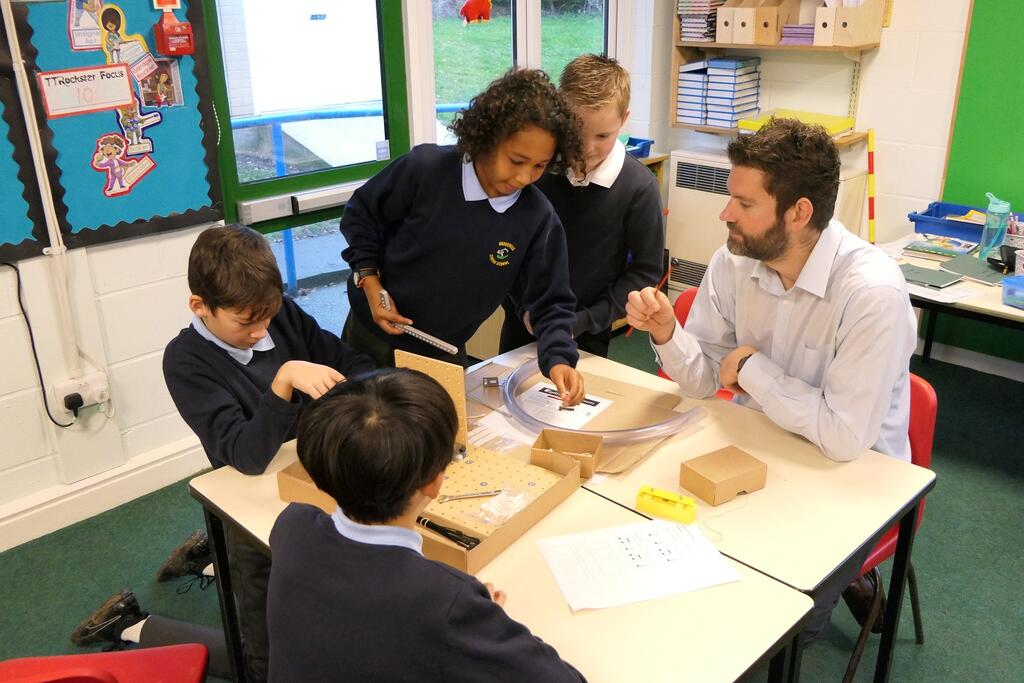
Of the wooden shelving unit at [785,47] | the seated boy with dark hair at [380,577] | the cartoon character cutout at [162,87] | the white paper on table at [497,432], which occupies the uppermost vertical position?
the wooden shelving unit at [785,47]

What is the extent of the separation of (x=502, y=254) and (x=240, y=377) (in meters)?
0.68

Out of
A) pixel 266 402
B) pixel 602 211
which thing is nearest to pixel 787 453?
pixel 602 211

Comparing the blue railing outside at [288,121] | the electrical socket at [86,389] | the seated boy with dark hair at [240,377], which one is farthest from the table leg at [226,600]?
the blue railing outside at [288,121]

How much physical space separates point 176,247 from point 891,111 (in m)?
3.23

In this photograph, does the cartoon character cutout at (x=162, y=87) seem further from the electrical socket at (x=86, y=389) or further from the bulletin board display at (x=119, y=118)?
the electrical socket at (x=86, y=389)

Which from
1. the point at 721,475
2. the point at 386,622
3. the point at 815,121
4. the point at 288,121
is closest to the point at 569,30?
the point at 815,121

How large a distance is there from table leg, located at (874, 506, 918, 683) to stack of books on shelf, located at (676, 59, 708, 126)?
3.07 meters

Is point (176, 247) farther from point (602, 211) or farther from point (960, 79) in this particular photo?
point (960, 79)

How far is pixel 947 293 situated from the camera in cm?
291

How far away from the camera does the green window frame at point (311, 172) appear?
2934 millimetres

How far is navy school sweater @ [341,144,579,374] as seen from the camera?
79.6 inches

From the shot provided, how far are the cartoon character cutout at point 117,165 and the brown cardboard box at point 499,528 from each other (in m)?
1.55

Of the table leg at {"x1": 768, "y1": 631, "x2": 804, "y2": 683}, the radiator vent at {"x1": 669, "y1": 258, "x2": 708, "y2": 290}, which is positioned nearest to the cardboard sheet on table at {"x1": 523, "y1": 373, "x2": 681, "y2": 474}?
the table leg at {"x1": 768, "y1": 631, "x2": 804, "y2": 683}

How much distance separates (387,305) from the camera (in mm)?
2068
